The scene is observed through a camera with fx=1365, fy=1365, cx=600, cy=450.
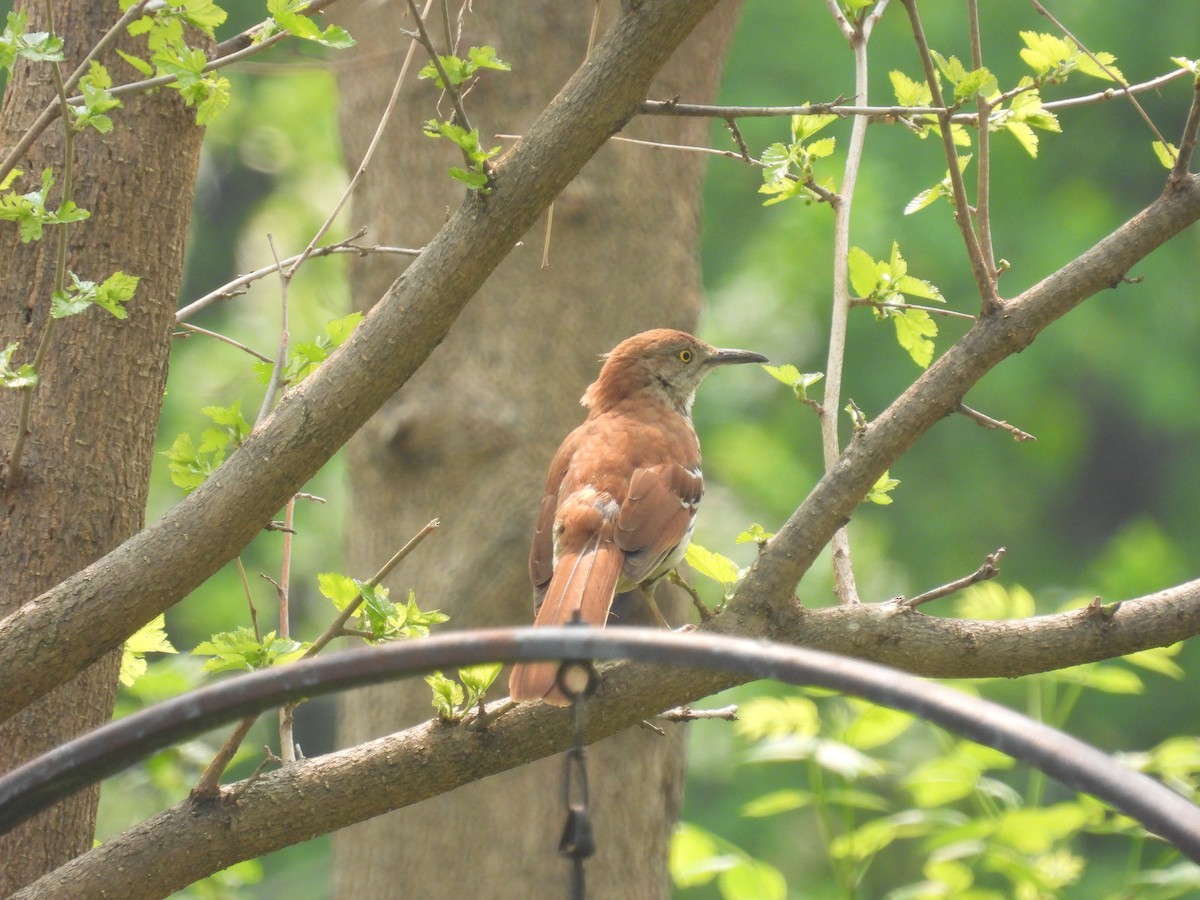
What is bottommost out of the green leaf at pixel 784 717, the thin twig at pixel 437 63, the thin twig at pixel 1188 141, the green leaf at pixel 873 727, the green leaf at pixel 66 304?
the green leaf at pixel 873 727

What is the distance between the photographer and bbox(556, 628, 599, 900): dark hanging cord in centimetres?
131

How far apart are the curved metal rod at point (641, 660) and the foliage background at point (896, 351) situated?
7.80 m

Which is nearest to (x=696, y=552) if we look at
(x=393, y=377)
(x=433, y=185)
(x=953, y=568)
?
(x=393, y=377)

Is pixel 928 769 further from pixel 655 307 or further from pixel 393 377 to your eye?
pixel 393 377

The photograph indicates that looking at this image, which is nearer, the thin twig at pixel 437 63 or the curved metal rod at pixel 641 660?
the curved metal rod at pixel 641 660

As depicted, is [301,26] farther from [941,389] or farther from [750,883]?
[750,883]

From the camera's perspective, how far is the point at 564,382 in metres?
4.36

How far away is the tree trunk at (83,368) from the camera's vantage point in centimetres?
252

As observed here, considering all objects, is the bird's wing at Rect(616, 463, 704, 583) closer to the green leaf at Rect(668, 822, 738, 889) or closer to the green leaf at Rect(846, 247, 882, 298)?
the green leaf at Rect(668, 822, 738, 889)

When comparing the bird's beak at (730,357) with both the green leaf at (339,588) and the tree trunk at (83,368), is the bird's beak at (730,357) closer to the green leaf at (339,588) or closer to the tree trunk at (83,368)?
the tree trunk at (83,368)

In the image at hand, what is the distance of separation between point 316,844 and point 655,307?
8.42 m

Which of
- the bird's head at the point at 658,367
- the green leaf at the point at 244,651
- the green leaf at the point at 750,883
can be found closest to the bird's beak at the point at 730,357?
the bird's head at the point at 658,367

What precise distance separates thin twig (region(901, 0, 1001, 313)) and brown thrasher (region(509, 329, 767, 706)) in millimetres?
1161

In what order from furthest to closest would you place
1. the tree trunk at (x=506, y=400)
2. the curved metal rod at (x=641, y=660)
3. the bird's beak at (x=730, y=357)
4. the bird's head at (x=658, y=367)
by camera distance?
the bird's beak at (x=730, y=357) → the bird's head at (x=658, y=367) → the tree trunk at (x=506, y=400) → the curved metal rod at (x=641, y=660)
